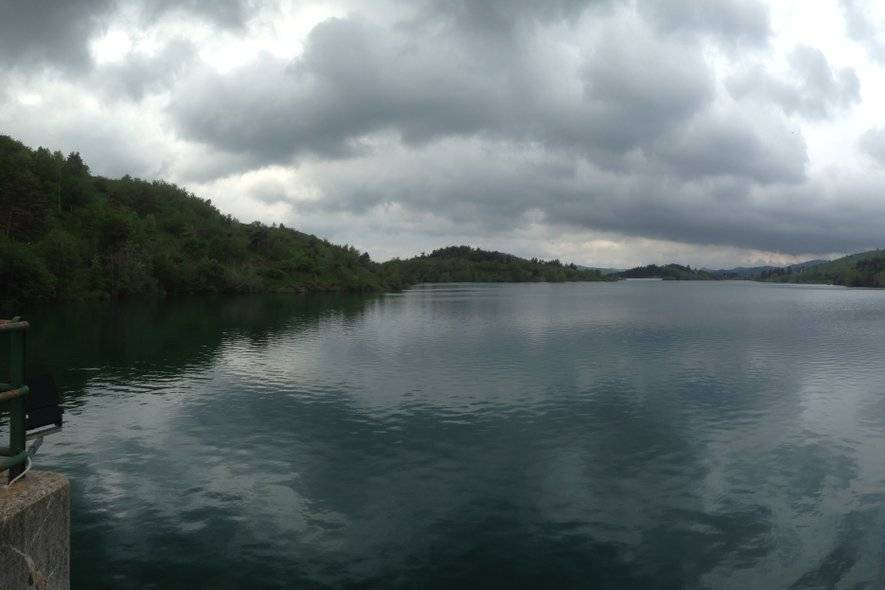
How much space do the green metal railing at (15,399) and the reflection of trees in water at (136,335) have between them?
3363 centimetres

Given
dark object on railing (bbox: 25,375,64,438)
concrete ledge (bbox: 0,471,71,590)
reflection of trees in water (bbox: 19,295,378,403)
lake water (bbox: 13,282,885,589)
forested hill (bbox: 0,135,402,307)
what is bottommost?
lake water (bbox: 13,282,885,589)

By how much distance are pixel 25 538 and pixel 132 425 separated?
89.1 feet

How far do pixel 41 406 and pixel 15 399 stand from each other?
2071mm

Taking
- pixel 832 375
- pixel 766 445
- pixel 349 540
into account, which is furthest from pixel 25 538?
pixel 832 375

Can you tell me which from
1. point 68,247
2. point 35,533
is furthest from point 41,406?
point 68,247

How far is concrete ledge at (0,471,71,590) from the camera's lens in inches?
349

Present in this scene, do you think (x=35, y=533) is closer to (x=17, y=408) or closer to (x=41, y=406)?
(x=17, y=408)

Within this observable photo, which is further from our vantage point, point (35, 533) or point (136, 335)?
point (136, 335)

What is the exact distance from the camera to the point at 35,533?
9.41 m

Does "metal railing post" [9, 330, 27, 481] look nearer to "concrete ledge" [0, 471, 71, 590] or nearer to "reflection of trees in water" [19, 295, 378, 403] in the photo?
"concrete ledge" [0, 471, 71, 590]

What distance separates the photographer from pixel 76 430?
31953 mm

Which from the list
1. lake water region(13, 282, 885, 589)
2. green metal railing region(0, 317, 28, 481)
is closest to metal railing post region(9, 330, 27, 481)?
green metal railing region(0, 317, 28, 481)

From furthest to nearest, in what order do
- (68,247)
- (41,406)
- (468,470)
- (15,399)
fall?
(68,247)
(468,470)
(41,406)
(15,399)

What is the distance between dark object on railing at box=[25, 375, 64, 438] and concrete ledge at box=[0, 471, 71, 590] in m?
1.84
